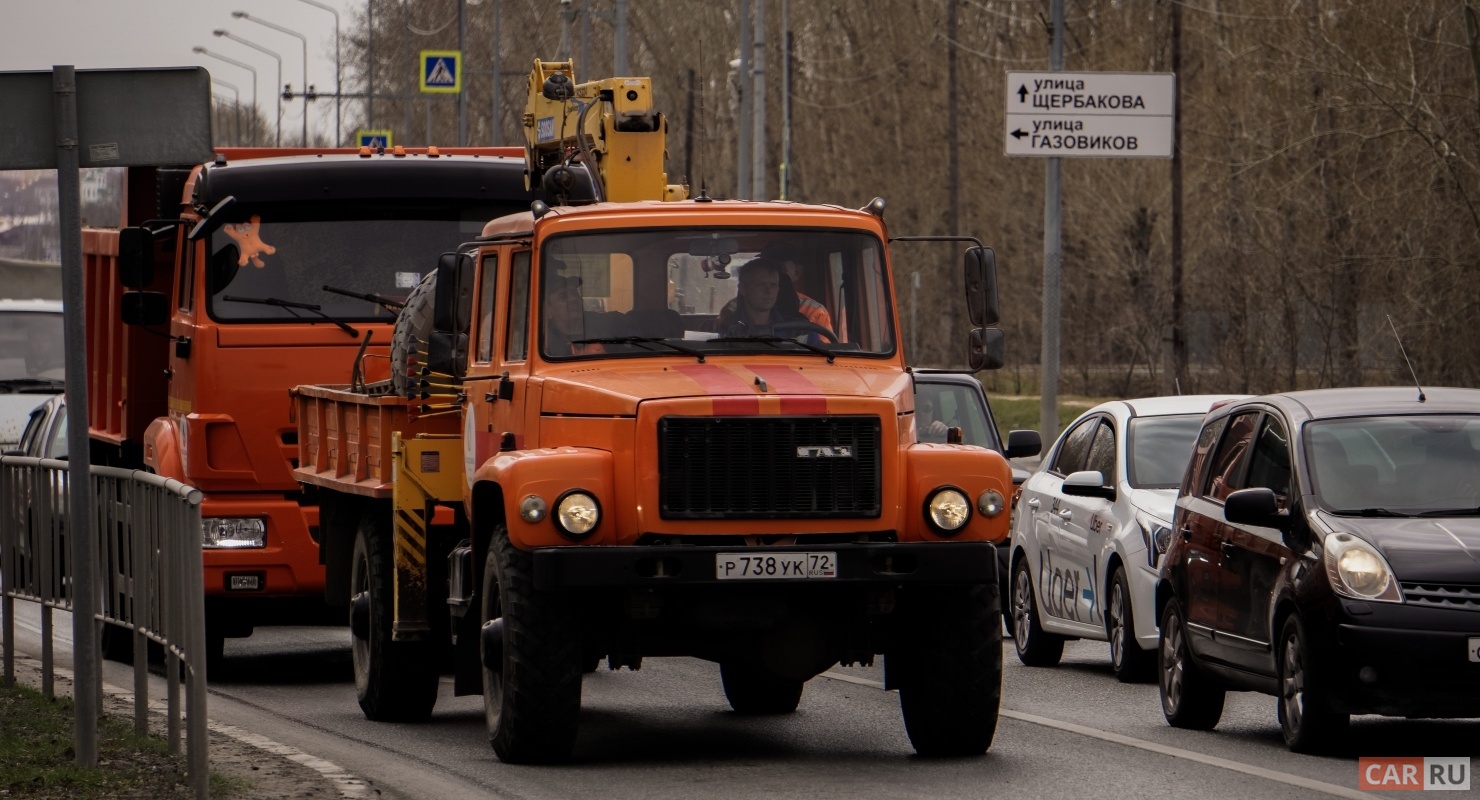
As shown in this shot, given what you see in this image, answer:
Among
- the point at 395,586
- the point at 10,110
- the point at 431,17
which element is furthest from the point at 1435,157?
the point at 431,17

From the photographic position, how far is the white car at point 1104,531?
46.6ft

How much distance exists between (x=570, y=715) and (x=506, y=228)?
2.54 m

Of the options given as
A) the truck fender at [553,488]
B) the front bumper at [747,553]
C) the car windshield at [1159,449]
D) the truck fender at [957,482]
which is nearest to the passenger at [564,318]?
the truck fender at [553,488]

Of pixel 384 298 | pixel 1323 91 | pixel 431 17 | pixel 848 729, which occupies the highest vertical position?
pixel 431 17

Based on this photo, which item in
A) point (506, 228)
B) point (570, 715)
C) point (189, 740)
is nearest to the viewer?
point (189, 740)

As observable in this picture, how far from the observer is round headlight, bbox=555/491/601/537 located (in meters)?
10.2

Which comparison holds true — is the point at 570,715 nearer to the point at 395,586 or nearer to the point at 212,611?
the point at 395,586

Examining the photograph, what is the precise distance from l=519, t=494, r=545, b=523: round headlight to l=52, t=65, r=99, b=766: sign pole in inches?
64.7

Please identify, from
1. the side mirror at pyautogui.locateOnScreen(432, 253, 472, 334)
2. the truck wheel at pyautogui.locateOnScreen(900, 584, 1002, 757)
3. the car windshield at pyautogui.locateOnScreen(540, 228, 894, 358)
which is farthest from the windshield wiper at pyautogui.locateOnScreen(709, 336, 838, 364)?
the side mirror at pyautogui.locateOnScreen(432, 253, 472, 334)

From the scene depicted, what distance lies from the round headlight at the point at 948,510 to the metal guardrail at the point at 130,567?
9.80 feet

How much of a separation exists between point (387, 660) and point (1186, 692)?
12.5 ft

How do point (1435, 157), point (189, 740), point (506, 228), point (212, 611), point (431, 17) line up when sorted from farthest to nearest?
point (431, 17)
point (1435, 157)
point (212, 611)
point (506, 228)
point (189, 740)

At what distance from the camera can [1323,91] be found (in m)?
36.9

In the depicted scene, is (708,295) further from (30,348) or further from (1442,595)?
(30,348)
